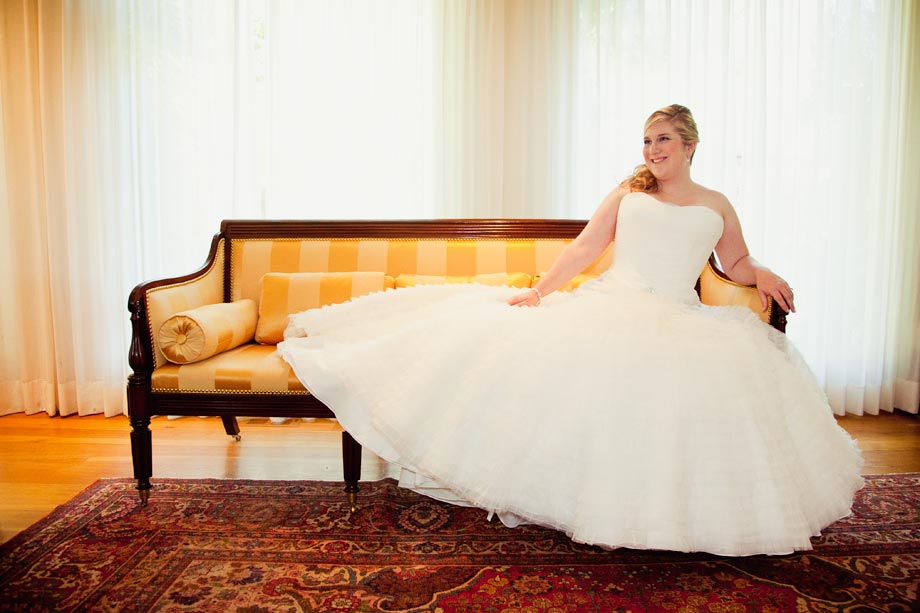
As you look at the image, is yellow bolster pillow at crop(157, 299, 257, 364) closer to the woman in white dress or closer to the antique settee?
the antique settee

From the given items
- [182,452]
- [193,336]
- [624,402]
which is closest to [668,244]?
[624,402]

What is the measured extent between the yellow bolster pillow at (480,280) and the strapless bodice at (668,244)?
1.92 ft

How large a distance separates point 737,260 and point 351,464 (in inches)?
70.7

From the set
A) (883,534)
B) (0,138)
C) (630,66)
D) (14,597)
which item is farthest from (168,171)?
(883,534)

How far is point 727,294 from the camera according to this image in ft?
8.13

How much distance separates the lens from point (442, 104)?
369 centimetres

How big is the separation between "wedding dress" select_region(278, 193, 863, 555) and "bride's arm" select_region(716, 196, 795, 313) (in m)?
0.16

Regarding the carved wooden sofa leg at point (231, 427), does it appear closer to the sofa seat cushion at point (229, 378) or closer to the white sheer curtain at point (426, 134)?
the sofa seat cushion at point (229, 378)

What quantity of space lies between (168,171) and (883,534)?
4068 millimetres

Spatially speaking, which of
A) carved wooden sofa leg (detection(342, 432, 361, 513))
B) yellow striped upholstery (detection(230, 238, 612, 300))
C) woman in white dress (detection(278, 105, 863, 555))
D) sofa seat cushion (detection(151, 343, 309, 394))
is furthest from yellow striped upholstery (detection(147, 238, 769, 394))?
carved wooden sofa leg (detection(342, 432, 361, 513))

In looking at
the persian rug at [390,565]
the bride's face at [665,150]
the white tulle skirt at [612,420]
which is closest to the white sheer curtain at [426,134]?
the bride's face at [665,150]

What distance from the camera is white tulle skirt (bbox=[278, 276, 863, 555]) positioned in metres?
1.67

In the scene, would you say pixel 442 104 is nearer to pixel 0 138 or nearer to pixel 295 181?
pixel 295 181

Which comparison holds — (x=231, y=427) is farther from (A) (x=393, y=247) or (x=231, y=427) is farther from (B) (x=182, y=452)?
(A) (x=393, y=247)
